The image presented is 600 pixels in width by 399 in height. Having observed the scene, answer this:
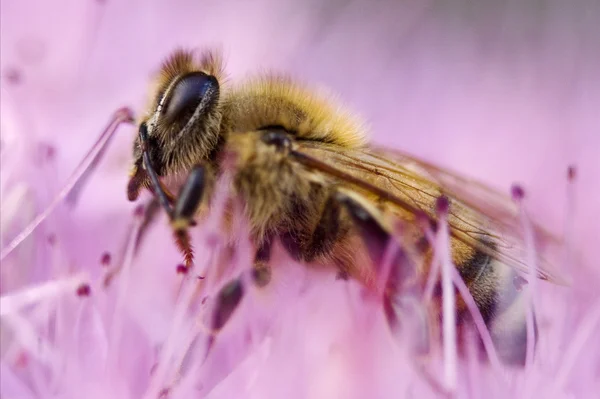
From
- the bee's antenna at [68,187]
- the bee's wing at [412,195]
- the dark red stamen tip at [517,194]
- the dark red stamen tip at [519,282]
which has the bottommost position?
the bee's antenna at [68,187]

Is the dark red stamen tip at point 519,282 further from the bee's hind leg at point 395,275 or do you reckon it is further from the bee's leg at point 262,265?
the bee's leg at point 262,265

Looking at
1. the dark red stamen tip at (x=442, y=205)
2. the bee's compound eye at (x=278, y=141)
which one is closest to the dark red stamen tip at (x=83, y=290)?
the bee's compound eye at (x=278, y=141)

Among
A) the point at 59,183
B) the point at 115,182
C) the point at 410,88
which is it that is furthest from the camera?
the point at 410,88

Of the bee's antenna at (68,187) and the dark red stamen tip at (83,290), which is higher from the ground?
the bee's antenna at (68,187)

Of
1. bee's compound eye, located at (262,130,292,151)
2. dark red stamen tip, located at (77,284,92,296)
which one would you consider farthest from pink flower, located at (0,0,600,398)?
bee's compound eye, located at (262,130,292,151)

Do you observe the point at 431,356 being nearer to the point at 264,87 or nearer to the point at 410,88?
the point at 264,87

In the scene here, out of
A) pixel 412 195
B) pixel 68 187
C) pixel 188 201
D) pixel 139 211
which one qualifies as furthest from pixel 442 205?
pixel 68 187

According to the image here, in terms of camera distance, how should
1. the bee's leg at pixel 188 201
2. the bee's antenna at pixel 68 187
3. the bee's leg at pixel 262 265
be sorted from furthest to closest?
the bee's antenna at pixel 68 187 → the bee's leg at pixel 262 265 → the bee's leg at pixel 188 201

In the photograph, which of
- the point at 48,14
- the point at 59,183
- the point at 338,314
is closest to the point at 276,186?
the point at 338,314
